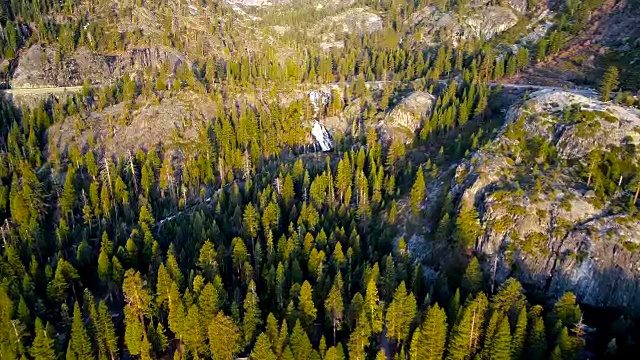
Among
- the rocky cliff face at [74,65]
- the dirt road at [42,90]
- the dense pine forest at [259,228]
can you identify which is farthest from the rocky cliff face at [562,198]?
the dirt road at [42,90]

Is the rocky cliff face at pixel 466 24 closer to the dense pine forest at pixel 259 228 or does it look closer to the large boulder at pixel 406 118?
the dense pine forest at pixel 259 228

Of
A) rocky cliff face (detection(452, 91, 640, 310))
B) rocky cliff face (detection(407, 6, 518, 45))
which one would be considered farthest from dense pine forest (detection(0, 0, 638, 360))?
rocky cliff face (detection(407, 6, 518, 45))

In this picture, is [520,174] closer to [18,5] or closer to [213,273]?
[213,273]

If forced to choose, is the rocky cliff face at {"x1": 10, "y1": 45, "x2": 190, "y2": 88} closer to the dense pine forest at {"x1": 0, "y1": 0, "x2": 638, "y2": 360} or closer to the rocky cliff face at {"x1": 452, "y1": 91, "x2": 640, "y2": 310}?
the dense pine forest at {"x1": 0, "y1": 0, "x2": 638, "y2": 360}

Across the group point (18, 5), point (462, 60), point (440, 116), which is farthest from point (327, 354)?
point (18, 5)

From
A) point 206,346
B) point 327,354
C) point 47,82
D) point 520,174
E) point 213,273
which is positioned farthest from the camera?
point 47,82

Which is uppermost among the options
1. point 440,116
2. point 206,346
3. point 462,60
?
point 462,60
